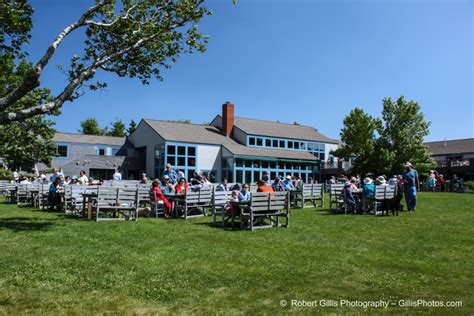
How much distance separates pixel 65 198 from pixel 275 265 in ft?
34.6

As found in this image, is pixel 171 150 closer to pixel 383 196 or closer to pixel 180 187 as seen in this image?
pixel 180 187

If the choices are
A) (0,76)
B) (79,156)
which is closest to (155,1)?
(0,76)

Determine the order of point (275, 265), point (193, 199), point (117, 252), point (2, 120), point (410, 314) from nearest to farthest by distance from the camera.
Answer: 1. point (410, 314)
2. point (275, 265)
3. point (117, 252)
4. point (2, 120)
5. point (193, 199)

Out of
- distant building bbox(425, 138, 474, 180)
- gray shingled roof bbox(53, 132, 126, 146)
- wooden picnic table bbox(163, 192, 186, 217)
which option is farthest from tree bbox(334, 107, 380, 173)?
wooden picnic table bbox(163, 192, 186, 217)

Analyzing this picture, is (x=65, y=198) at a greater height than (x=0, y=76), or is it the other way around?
(x=0, y=76)

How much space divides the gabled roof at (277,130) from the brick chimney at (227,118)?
72 cm

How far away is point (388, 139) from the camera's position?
45469 mm

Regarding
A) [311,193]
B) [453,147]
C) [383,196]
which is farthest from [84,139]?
[453,147]

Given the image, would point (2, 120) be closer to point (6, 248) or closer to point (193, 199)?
point (6, 248)

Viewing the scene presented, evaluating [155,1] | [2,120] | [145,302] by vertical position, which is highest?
[155,1]

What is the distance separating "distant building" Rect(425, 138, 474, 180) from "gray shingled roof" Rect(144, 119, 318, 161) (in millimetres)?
14554

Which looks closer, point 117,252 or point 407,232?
point 117,252

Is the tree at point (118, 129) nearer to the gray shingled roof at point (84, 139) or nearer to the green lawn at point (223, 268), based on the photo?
the gray shingled roof at point (84, 139)

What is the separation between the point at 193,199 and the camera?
1403 centimetres
